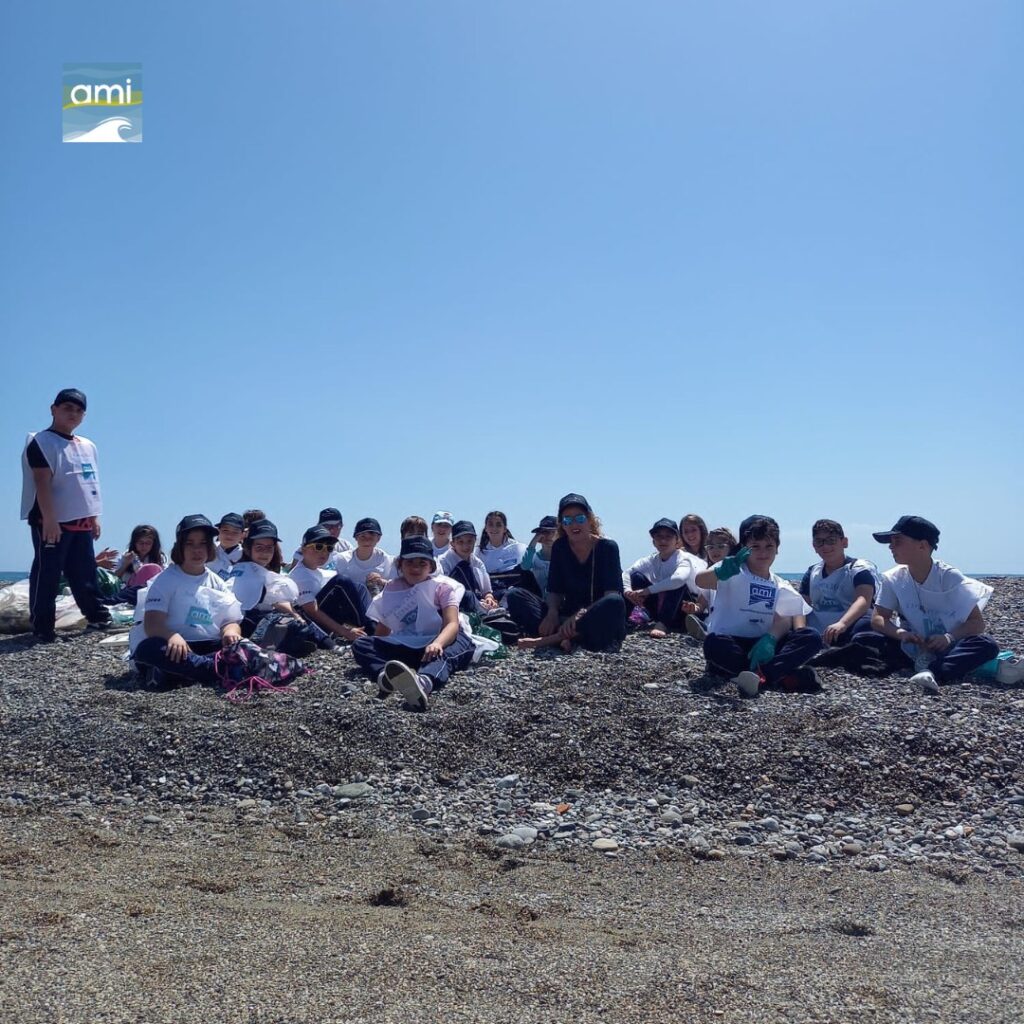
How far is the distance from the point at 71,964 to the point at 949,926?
3257 mm

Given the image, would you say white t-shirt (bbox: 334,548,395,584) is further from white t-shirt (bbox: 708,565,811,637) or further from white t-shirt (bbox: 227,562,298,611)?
white t-shirt (bbox: 708,565,811,637)

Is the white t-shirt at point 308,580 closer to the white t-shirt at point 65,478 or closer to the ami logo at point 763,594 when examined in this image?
the white t-shirt at point 65,478

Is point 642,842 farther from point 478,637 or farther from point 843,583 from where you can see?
point 843,583

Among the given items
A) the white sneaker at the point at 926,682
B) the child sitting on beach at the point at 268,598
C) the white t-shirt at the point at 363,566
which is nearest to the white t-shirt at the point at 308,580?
the child sitting on beach at the point at 268,598

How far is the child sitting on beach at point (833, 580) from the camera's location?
26.3 ft

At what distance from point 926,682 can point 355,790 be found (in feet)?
13.8

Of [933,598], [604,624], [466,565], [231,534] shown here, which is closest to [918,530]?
[933,598]

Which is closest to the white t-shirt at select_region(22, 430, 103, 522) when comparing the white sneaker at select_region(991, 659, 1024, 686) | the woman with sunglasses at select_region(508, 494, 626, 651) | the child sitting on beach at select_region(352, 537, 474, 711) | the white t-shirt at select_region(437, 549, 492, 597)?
the child sitting on beach at select_region(352, 537, 474, 711)

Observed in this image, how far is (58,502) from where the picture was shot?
879 centimetres

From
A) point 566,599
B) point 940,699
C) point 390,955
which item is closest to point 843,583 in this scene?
point 940,699

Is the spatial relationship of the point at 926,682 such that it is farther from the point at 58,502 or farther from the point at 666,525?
the point at 58,502

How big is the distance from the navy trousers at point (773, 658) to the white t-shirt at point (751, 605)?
9 centimetres

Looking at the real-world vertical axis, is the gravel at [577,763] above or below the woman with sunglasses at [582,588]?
below

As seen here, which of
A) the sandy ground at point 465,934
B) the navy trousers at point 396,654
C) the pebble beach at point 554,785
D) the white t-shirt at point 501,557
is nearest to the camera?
the sandy ground at point 465,934
